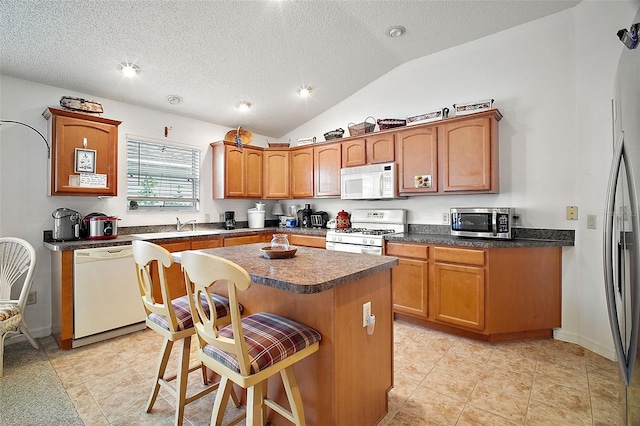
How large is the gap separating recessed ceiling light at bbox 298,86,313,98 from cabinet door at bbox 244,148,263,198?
3.71 feet

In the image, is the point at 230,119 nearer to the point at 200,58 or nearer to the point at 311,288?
the point at 200,58

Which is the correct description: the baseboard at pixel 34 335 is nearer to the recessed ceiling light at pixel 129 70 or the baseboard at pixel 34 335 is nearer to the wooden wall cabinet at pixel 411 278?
the recessed ceiling light at pixel 129 70

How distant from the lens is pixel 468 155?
303 centimetres

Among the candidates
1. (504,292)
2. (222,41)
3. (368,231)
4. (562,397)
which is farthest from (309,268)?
(222,41)

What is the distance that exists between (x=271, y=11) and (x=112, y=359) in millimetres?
3330

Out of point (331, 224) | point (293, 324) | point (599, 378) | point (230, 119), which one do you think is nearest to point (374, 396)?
point (293, 324)

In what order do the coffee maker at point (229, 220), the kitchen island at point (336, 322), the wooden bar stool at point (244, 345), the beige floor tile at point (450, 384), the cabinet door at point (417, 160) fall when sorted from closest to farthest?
the wooden bar stool at point (244, 345)
the kitchen island at point (336, 322)
the beige floor tile at point (450, 384)
the cabinet door at point (417, 160)
the coffee maker at point (229, 220)

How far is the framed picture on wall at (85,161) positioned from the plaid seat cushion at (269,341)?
2.64 meters

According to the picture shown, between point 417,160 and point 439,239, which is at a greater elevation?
point 417,160

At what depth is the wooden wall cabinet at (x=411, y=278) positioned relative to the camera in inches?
120

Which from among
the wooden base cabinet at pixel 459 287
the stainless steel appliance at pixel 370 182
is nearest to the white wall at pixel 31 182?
the stainless steel appliance at pixel 370 182

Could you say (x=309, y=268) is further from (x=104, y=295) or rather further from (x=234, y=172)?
(x=234, y=172)

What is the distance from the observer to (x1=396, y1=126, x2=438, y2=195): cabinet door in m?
3.27

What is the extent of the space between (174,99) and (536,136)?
405cm
